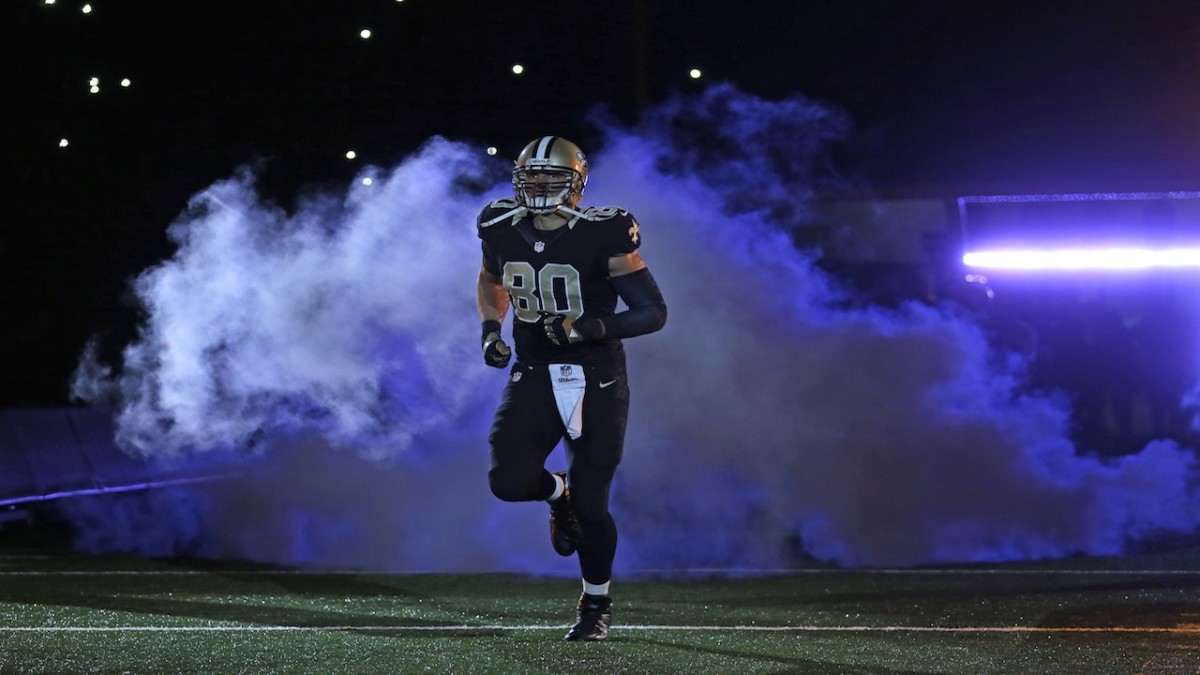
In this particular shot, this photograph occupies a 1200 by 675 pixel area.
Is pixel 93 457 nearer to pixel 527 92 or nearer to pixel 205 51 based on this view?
pixel 205 51

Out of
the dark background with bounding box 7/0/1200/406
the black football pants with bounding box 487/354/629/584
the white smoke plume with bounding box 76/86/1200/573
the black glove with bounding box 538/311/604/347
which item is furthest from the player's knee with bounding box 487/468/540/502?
the dark background with bounding box 7/0/1200/406

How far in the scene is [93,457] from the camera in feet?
40.7

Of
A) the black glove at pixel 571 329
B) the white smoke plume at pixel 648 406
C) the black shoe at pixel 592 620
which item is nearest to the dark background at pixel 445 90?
the white smoke plume at pixel 648 406

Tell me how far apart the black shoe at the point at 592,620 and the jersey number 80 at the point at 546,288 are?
4.04 feet

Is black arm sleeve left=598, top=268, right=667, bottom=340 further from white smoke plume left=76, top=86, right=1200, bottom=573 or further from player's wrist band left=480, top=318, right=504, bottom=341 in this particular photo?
white smoke plume left=76, top=86, right=1200, bottom=573

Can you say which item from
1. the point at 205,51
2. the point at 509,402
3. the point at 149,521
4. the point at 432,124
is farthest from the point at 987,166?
the point at 509,402

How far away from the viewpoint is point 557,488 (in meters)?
6.23

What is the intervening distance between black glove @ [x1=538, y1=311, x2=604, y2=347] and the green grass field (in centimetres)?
127

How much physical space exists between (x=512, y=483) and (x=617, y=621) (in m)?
1.02

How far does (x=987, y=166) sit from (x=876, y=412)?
5.36 meters

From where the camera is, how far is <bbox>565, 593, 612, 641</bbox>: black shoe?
601 centimetres

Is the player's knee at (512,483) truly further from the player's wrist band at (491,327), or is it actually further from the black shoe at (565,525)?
the player's wrist band at (491,327)

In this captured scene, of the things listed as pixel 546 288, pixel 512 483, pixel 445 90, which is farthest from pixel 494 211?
pixel 445 90

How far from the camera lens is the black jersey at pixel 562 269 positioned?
6.10 metres
